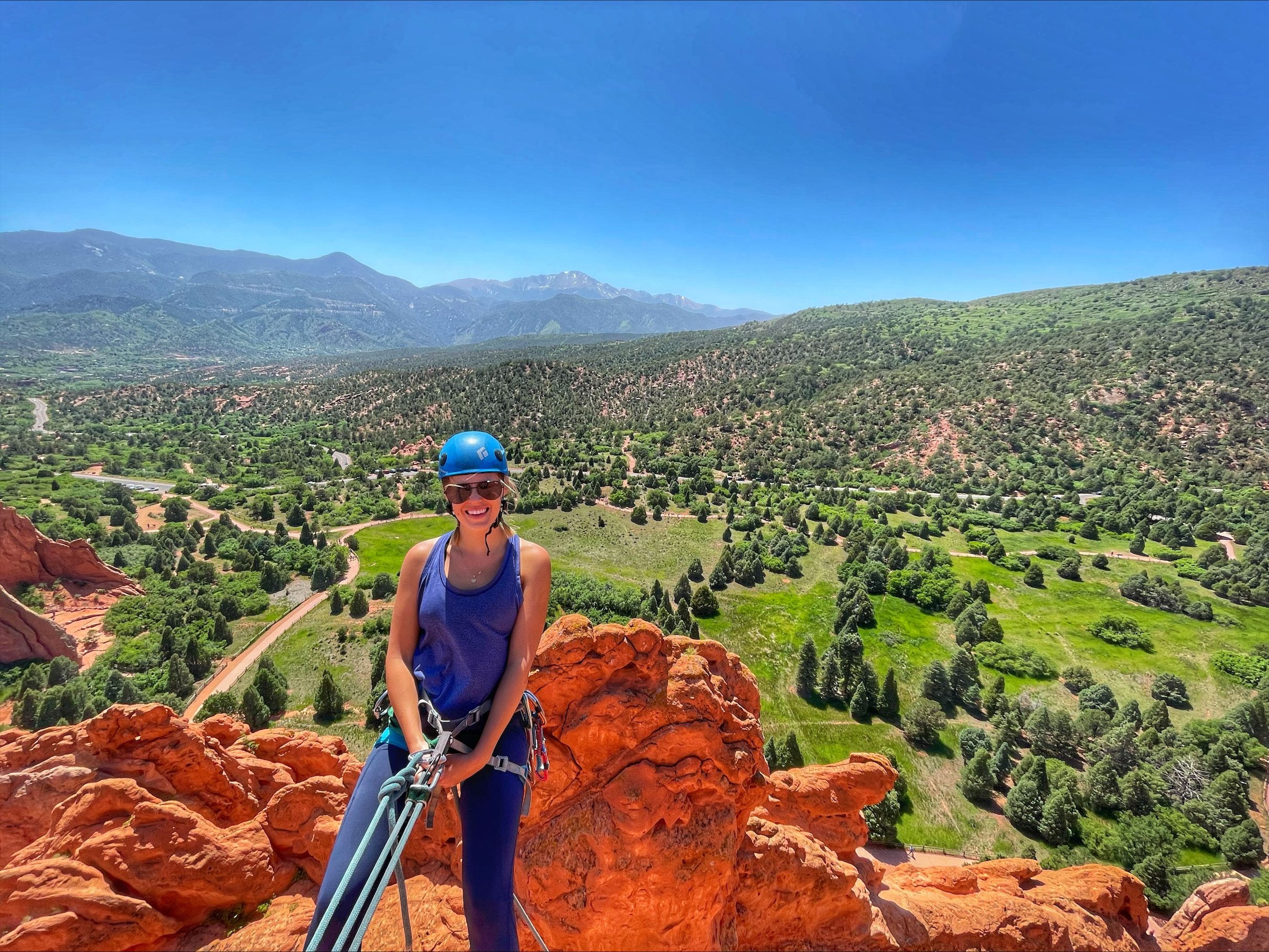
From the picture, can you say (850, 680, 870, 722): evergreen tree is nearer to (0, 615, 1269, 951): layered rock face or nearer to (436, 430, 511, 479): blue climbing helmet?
(0, 615, 1269, 951): layered rock face

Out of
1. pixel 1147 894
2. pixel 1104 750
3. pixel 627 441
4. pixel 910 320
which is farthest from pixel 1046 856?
pixel 910 320

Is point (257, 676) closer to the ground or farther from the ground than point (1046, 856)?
farther from the ground

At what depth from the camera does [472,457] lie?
4281 mm

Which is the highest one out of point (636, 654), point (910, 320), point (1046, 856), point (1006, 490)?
point (910, 320)

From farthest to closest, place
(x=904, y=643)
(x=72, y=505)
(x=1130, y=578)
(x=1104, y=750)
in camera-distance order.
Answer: (x=72, y=505)
(x=1130, y=578)
(x=904, y=643)
(x=1104, y=750)

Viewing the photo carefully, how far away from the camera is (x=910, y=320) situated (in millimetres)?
194750

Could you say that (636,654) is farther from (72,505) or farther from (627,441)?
(627,441)

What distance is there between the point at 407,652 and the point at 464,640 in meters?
0.58

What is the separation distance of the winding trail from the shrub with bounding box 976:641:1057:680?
58.2 m

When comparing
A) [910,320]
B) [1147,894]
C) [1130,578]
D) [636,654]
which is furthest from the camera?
[910,320]

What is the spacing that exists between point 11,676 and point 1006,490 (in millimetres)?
121438

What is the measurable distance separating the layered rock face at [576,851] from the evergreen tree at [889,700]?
865 inches

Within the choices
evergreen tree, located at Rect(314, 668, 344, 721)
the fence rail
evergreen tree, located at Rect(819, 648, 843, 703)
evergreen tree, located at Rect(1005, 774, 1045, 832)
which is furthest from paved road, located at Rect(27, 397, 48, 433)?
evergreen tree, located at Rect(1005, 774, 1045, 832)

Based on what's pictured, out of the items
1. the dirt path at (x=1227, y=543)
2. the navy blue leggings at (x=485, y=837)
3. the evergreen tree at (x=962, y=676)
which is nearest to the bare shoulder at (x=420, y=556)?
the navy blue leggings at (x=485, y=837)
